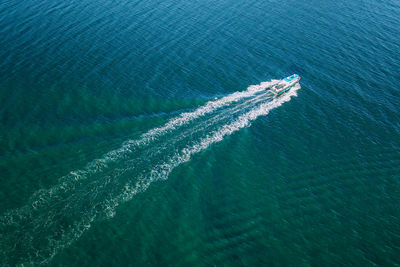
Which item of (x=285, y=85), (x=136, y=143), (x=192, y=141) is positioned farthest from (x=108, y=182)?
(x=285, y=85)

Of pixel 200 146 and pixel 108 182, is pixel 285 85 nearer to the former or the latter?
pixel 200 146

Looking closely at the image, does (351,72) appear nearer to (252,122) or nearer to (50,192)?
(252,122)

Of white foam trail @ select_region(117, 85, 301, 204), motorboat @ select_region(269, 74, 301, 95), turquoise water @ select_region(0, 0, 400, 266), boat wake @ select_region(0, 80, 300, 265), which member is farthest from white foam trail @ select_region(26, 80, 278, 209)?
white foam trail @ select_region(117, 85, 301, 204)

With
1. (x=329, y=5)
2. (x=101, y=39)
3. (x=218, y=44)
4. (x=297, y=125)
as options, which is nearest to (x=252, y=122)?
(x=297, y=125)

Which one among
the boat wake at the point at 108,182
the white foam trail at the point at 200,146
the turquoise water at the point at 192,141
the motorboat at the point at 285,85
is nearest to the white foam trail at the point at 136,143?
the boat wake at the point at 108,182

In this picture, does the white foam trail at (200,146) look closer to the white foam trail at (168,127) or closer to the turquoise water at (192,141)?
the turquoise water at (192,141)

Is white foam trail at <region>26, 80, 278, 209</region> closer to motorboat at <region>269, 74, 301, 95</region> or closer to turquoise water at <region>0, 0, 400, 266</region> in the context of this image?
turquoise water at <region>0, 0, 400, 266</region>
